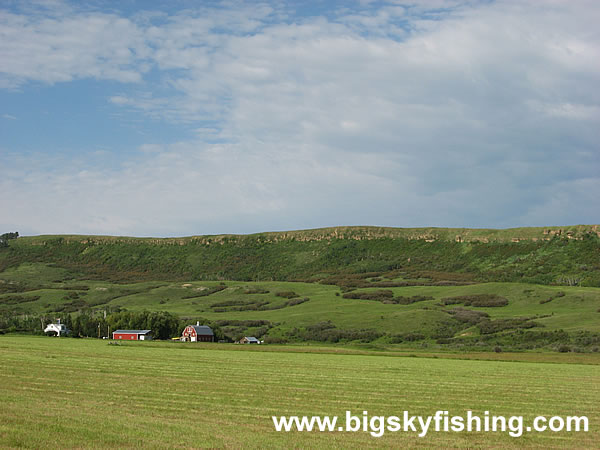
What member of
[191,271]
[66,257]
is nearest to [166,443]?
[191,271]

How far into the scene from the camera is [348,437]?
17.7m

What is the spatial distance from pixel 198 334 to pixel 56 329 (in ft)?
90.1

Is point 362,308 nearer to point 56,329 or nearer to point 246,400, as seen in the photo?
point 56,329

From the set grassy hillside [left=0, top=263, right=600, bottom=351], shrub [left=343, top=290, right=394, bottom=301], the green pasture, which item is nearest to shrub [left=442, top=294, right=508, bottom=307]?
grassy hillside [left=0, top=263, right=600, bottom=351]

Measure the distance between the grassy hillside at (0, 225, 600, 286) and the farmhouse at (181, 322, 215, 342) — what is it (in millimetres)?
67797

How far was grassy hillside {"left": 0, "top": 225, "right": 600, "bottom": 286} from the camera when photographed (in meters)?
148

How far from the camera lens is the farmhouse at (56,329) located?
9762 centimetres

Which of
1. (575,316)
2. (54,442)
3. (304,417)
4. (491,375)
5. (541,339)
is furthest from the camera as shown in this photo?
(575,316)

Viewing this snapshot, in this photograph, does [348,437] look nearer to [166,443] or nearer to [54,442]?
A: [166,443]

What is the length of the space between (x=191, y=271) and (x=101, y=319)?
263ft

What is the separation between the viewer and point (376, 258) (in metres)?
175

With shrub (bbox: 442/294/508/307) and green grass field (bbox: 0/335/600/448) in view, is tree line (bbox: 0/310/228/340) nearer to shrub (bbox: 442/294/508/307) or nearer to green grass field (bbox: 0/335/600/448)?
shrub (bbox: 442/294/508/307)

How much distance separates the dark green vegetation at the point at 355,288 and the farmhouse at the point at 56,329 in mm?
3496

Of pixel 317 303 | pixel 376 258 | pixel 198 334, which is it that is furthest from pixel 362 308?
pixel 376 258
